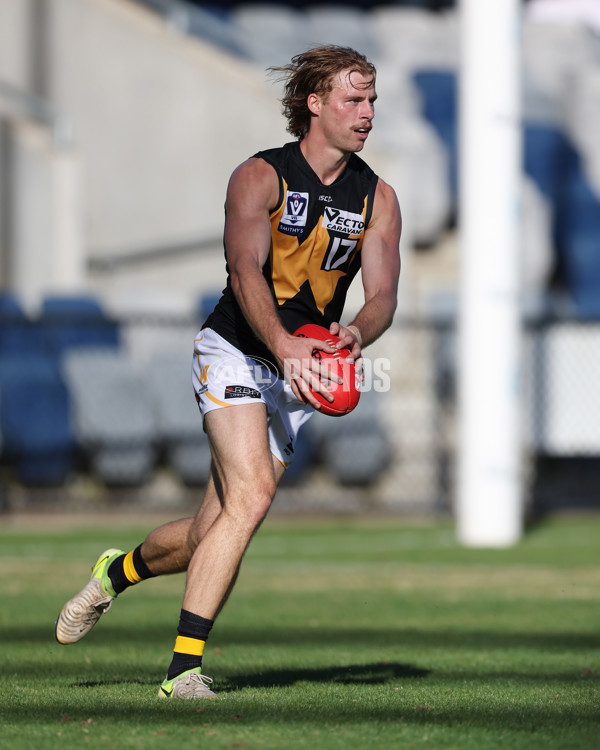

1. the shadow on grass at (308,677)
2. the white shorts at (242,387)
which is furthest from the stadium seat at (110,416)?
the white shorts at (242,387)

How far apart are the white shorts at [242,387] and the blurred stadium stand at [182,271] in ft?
29.7

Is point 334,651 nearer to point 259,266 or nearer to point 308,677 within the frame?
point 308,677

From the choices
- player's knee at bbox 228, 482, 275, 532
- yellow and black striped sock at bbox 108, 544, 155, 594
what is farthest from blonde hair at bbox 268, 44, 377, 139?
yellow and black striped sock at bbox 108, 544, 155, 594

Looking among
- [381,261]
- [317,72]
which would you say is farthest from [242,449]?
[317,72]

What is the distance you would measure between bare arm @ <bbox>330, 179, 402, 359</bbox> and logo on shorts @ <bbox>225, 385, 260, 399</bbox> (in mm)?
477

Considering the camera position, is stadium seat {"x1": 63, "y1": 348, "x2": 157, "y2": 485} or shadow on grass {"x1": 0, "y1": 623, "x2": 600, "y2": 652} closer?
shadow on grass {"x1": 0, "y1": 623, "x2": 600, "y2": 652}

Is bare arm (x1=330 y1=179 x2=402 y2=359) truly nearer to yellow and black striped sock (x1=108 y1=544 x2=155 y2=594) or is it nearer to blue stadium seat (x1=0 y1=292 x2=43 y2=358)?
yellow and black striped sock (x1=108 y1=544 x2=155 y2=594)

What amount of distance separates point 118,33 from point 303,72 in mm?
12741

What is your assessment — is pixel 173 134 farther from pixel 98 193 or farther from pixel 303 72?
pixel 303 72

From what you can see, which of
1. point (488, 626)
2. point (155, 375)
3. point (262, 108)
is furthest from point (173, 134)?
point (488, 626)

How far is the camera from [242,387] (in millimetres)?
5355

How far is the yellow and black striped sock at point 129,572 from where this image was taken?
19.0 feet

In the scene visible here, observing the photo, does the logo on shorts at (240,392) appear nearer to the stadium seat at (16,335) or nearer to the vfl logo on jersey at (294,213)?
the vfl logo on jersey at (294,213)

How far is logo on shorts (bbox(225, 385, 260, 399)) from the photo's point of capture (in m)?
5.33
